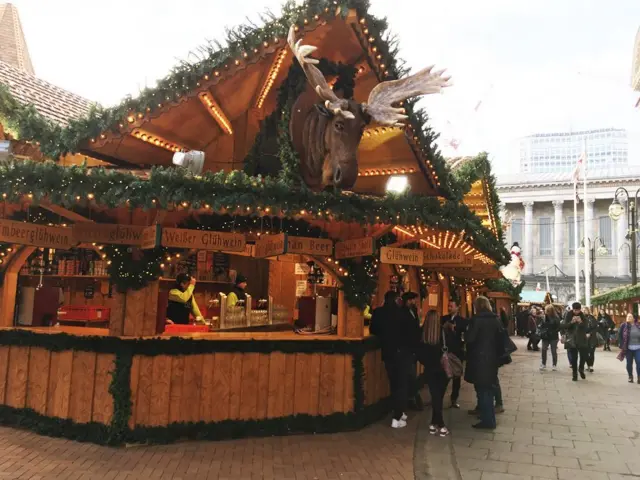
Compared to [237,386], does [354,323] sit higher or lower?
higher

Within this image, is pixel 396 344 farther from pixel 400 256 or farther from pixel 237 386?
pixel 237 386

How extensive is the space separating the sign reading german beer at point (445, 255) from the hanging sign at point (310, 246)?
2191mm

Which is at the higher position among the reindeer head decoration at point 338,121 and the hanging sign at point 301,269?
the reindeer head decoration at point 338,121

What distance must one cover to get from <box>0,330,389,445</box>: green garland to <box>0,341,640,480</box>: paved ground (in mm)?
163

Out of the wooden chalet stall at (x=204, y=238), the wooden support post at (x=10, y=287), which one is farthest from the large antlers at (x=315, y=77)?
the wooden support post at (x=10, y=287)

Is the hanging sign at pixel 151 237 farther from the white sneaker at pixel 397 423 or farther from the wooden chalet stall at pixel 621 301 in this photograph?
the wooden chalet stall at pixel 621 301

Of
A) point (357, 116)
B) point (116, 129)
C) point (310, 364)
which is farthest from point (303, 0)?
point (310, 364)

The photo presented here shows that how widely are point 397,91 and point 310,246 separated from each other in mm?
2441

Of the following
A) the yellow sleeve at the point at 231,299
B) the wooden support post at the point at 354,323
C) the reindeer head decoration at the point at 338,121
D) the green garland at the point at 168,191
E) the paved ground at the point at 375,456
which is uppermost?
the reindeer head decoration at the point at 338,121

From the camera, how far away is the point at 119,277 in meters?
6.62

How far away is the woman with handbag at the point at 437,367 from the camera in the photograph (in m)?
7.32

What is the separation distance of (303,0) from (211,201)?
10.0 feet

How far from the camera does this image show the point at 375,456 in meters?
6.24

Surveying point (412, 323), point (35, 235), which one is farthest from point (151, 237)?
point (412, 323)
